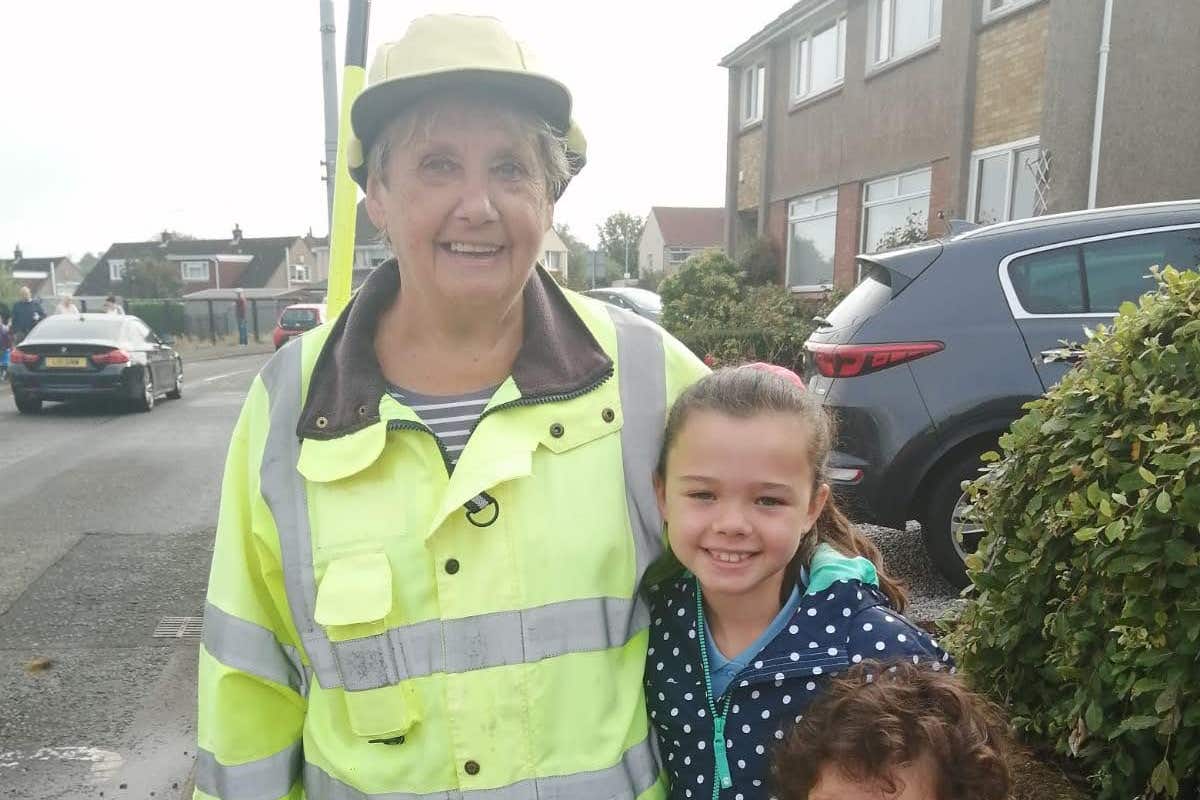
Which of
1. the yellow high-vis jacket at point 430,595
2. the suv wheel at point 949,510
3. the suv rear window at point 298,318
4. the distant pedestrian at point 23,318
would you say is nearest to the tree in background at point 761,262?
the suv wheel at point 949,510

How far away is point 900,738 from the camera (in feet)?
4.75

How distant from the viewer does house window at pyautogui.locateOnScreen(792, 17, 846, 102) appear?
15672 millimetres

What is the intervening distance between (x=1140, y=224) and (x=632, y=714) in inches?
173

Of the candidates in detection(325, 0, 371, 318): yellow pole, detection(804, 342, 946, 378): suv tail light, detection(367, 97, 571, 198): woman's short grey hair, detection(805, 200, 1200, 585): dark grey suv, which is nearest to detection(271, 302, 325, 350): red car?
detection(804, 342, 946, 378): suv tail light

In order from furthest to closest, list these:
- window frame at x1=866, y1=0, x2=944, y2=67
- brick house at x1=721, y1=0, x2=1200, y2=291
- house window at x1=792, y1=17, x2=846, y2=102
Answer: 1. house window at x1=792, y1=17, x2=846, y2=102
2. window frame at x1=866, y1=0, x2=944, y2=67
3. brick house at x1=721, y1=0, x2=1200, y2=291

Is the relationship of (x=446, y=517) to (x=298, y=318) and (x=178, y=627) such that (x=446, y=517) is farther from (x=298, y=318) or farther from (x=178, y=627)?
(x=298, y=318)

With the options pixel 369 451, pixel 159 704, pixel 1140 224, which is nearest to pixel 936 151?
pixel 1140 224

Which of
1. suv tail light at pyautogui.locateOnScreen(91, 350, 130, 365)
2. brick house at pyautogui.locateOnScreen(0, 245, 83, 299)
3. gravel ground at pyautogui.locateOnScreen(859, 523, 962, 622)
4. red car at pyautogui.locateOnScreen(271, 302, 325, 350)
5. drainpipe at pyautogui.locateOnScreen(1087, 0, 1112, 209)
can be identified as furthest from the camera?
brick house at pyautogui.locateOnScreen(0, 245, 83, 299)

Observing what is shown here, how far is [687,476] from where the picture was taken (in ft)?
5.24

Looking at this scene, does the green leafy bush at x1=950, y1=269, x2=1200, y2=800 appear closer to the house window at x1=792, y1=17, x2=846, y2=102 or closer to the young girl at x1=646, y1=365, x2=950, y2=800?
the young girl at x1=646, y1=365, x2=950, y2=800

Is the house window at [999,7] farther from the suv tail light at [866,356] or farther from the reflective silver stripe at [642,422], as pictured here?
the reflective silver stripe at [642,422]

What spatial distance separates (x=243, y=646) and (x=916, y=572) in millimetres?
4345

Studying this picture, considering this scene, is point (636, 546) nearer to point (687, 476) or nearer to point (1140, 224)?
point (687, 476)

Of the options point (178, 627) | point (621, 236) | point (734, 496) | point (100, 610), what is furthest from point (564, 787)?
point (621, 236)
